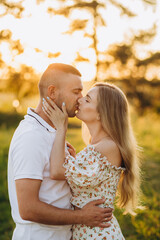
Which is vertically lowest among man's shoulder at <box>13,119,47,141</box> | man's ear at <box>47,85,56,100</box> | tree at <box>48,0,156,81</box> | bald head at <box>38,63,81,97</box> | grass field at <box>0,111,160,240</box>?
grass field at <box>0,111,160,240</box>

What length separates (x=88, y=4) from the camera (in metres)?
9.14

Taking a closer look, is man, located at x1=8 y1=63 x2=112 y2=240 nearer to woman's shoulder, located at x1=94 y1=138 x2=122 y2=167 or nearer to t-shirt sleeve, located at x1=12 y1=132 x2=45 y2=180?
t-shirt sleeve, located at x1=12 y1=132 x2=45 y2=180

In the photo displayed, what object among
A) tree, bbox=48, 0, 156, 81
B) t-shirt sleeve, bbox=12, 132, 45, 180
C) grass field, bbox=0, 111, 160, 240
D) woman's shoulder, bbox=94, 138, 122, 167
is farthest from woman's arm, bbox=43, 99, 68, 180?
tree, bbox=48, 0, 156, 81

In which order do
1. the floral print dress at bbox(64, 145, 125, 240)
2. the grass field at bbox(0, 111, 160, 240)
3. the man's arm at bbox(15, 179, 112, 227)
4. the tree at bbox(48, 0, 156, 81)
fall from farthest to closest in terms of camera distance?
the tree at bbox(48, 0, 156, 81) → the grass field at bbox(0, 111, 160, 240) → the floral print dress at bbox(64, 145, 125, 240) → the man's arm at bbox(15, 179, 112, 227)

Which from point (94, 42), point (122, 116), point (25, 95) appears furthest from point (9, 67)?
point (122, 116)

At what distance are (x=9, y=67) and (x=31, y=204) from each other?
26.8ft

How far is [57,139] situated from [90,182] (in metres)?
0.45

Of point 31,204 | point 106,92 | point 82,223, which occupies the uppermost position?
point 106,92

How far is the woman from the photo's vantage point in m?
2.31

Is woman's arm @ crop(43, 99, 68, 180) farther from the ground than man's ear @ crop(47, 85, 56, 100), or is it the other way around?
man's ear @ crop(47, 85, 56, 100)

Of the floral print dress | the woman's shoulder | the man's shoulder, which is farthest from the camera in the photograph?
the woman's shoulder

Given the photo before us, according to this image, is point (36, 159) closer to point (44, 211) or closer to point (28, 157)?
point (28, 157)

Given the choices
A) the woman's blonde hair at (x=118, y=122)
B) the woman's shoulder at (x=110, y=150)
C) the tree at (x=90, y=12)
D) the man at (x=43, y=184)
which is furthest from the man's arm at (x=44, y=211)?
the tree at (x=90, y=12)

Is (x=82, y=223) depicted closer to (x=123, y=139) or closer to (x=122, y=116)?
(x=123, y=139)
